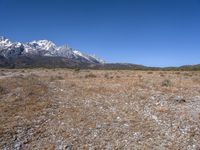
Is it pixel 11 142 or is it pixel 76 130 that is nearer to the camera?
pixel 11 142

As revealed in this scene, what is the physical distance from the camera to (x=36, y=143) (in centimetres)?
1269

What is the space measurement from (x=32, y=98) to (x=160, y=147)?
12.0 m

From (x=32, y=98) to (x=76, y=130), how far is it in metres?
7.93

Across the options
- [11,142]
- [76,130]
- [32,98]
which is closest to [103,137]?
[76,130]

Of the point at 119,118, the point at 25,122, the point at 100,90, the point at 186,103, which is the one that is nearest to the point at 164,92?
the point at 186,103

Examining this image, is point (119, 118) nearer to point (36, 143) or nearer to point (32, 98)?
point (36, 143)

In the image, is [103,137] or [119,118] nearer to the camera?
[103,137]

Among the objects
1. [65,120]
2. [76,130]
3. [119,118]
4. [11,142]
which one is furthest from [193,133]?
[11,142]

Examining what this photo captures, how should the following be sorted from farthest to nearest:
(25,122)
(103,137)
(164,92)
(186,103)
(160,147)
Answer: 1. (164,92)
2. (186,103)
3. (25,122)
4. (103,137)
5. (160,147)

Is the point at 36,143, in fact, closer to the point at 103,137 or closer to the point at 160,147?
the point at 103,137

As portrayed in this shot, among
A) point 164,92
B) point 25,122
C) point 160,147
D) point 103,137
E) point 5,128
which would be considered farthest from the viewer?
point 164,92

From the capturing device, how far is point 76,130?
1417 centimetres

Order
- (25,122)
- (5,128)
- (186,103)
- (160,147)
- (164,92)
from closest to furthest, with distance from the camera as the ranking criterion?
(160,147)
(5,128)
(25,122)
(186,103)
(164,92)

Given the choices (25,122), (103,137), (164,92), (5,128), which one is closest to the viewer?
(103,137)
